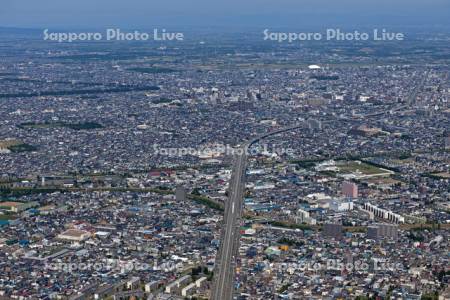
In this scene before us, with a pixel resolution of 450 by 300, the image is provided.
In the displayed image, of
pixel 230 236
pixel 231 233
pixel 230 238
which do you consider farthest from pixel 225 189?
pixel 230 238

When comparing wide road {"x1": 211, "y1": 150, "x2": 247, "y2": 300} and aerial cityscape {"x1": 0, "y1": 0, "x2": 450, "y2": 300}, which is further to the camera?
aerial cityscape {"x1": 0, "y1": 0, "x2": 450, "y2": 300}

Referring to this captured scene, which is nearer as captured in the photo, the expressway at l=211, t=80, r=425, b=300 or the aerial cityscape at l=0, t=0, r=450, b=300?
the expressway at l=211, t=80, r=425, b=300

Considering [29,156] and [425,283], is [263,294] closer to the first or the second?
[425,283]

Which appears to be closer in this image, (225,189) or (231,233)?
(231,233)

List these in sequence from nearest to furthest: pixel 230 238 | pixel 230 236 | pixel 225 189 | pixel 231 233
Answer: pixel 230 238
pixel 230 236
pixel 231 233
pixel 225 189

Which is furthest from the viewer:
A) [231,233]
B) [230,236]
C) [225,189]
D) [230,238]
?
[225,189]

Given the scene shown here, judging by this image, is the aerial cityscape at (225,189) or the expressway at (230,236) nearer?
the expressway at (230,236)

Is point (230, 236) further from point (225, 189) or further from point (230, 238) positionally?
point (225, 189)

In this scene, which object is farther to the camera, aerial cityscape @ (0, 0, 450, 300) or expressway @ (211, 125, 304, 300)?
aerial cityscape @ (0, 0, 450, 300)

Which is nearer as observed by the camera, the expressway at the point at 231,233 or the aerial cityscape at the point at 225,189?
the expressway at the point at 231,233
